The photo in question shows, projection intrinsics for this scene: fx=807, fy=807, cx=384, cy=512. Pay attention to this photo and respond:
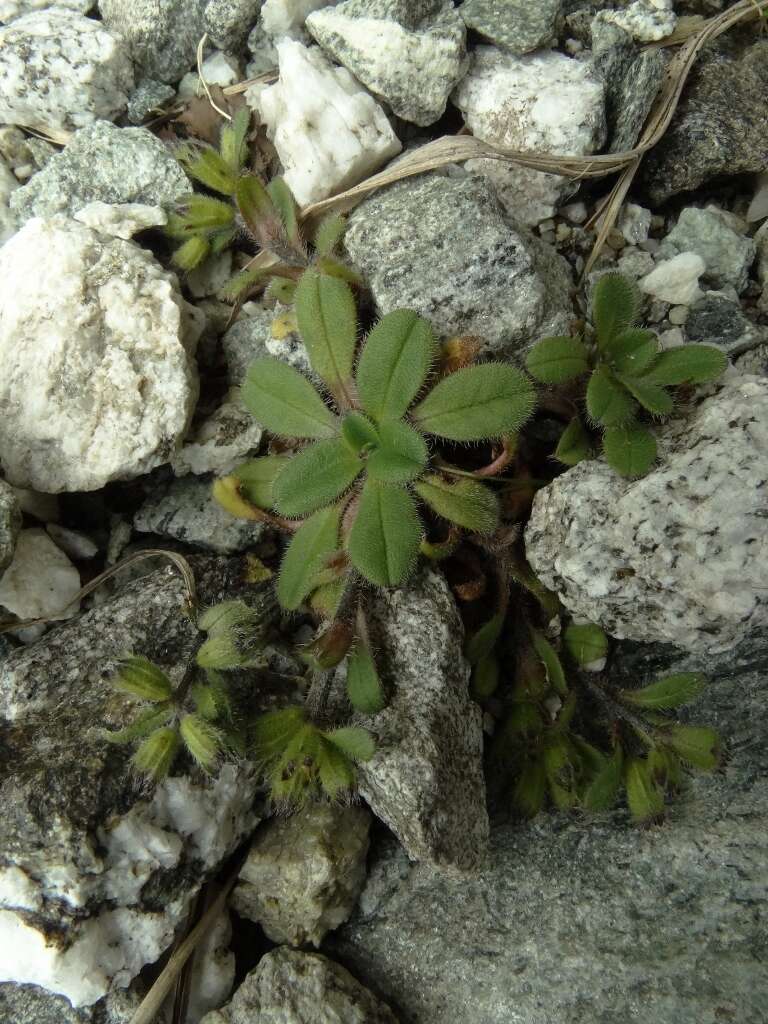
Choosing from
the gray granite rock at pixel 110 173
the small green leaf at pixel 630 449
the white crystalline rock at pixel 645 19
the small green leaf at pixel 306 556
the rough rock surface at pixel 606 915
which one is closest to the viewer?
the rough rock surface at pixel 606 915

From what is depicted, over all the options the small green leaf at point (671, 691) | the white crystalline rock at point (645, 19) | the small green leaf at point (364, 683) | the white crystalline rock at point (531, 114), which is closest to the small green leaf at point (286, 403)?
the small green leaf at point (364, 683)

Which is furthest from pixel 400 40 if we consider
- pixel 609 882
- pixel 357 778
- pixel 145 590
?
pixel 609 882

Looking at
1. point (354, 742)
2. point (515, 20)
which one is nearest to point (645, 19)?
point (515, 20)

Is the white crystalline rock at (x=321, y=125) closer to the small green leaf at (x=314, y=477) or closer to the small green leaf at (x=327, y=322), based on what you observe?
the small green leaf at (x=327, y=322)

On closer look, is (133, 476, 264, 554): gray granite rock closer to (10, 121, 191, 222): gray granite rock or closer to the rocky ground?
the rocky ground

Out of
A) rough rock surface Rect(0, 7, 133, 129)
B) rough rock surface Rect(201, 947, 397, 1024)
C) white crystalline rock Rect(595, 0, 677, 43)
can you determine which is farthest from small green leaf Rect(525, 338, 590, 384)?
rough rock surface Rect(0, 7, 133, 129)
